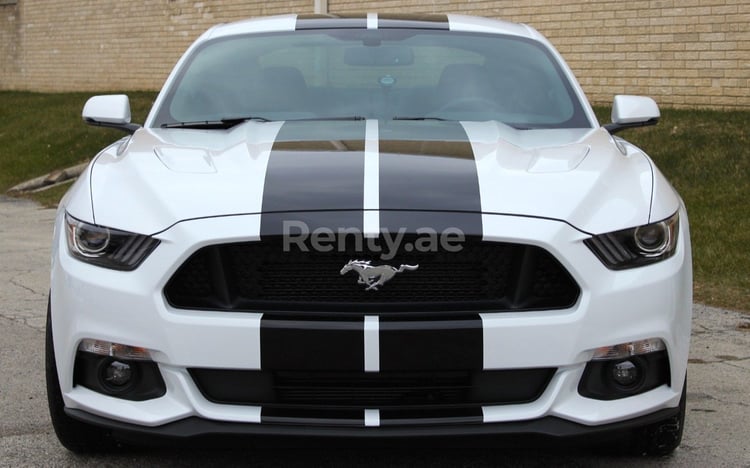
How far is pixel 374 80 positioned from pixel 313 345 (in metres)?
1.77

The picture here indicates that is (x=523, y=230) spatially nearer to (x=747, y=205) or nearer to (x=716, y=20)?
(x=747, y=205)

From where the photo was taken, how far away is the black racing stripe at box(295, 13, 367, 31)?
4.73 m

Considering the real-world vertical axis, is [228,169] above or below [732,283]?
above

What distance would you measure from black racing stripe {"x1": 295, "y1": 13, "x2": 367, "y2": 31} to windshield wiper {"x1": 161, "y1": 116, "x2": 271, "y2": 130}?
27.8 inches

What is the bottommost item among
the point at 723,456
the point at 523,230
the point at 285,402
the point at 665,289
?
the point at 723,456

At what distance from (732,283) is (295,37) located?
12.4 ft

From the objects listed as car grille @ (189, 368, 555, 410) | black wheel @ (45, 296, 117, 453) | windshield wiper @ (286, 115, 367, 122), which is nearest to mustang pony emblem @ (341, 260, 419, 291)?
car grille @ (189, 368, 555, 410)

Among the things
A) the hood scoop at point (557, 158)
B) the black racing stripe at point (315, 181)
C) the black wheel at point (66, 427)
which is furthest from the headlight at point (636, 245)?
the black wheel at point (66, 427)

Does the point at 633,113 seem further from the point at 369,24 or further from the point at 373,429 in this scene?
the point at 373,429

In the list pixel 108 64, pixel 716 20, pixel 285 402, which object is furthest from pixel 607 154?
pixel 108 64

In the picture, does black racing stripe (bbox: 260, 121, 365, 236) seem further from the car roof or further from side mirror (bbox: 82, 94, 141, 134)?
the car roof

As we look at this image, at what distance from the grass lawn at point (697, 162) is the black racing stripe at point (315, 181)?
12.3ft

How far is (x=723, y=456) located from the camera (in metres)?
3.59

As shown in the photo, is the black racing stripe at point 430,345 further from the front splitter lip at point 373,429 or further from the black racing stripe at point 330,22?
the black racing stripe at point 330,22
